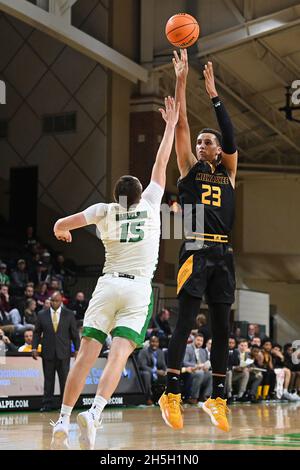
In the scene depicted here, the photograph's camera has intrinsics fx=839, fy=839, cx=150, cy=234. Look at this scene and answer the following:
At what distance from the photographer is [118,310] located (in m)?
6.48

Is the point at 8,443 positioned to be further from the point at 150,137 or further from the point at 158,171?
the point at 150,137

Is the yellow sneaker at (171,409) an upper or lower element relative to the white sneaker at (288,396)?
upper

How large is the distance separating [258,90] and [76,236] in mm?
7536

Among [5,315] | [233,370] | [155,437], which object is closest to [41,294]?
[5,315]

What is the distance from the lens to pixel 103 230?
6613 millimetres

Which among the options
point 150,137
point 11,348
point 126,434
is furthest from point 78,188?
point 126,434

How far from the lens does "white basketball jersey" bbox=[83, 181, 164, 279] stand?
6.54m

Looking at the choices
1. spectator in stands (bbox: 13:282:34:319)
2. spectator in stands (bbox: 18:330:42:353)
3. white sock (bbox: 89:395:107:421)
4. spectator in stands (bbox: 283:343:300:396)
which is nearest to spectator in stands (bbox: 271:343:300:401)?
spectator in stands (bbox: 283:343:300:396)

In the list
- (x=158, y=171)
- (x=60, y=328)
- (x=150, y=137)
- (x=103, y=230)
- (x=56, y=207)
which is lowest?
(x=60, y=328)

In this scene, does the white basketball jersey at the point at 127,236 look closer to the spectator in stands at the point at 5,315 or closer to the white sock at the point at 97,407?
the white sock at the point at 97,407

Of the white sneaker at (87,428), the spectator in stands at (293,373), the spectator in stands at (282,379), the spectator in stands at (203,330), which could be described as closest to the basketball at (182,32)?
the white sneaker at (87,428)

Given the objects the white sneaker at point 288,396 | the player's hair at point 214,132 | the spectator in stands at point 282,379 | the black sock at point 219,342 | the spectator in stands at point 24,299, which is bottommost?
the white sneaker at point 288,396

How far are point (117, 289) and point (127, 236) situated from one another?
433 millimetres

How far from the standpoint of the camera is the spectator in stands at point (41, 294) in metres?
19.0
